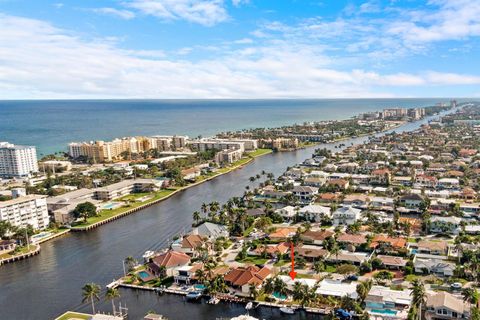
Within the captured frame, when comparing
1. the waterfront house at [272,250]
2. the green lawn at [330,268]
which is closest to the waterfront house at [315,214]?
the waterfront house at [272,250]

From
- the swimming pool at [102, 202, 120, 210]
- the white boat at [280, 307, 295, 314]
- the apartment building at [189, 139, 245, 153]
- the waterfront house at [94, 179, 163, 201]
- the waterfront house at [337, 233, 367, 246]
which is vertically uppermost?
the apartment building at [189, 139, 245, 153]

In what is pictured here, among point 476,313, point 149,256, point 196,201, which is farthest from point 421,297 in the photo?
point 196,201

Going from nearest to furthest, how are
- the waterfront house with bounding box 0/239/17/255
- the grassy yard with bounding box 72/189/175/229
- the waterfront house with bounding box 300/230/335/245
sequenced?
the waterfront house with bounding box 300/230/335/245 < the waterfront house with bounding box 0/239/17/255 < the grassy yard with bounding box 72/189/175/229

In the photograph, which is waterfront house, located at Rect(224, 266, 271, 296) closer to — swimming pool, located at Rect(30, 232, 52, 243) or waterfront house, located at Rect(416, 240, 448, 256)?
waterfront house, located at Rect(416, 240, 448, 256)

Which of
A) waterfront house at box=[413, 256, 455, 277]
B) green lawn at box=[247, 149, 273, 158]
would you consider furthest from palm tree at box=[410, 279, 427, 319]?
green lawn at box=[247, 149, 273, 158]

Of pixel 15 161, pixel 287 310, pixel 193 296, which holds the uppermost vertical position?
pixel 15 161

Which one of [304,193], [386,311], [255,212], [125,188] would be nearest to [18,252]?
[125,188]

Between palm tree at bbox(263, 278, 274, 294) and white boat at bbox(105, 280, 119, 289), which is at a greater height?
palm tree at bbox(263, 278, 274, 294)

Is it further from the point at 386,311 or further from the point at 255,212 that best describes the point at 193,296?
the point at 255,212
